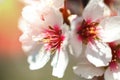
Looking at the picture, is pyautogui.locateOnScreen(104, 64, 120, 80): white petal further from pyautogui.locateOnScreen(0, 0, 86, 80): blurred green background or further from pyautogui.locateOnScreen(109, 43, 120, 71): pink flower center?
pyautogui.locateOnScreen(0, 0, 86, 80): blurred green background

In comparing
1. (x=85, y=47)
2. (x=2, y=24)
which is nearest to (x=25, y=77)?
(x=2, y=24)

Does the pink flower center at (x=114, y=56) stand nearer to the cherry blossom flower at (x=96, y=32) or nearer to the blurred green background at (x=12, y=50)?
the cherry blossom flower at (x=96, y=32)

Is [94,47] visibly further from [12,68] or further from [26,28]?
[12,68]

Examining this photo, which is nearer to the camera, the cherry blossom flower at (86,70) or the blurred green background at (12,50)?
the cherry blossom flower at (86,70)

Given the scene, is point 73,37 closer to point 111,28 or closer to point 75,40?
point 75,40

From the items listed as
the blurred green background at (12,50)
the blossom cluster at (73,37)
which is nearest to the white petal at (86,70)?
the blossom cluster at (73,37)

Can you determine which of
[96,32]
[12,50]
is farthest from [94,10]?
[12,50]
